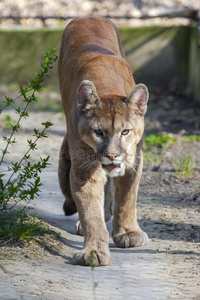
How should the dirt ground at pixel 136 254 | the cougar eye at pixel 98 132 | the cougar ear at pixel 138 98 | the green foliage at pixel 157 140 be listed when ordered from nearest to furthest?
1. the dirt ground at pixel 136 254
2. the cougar eye at pixel 98 132
3. the cougar ear at pixel 138 98
4. the green foliage at pixel 157 140

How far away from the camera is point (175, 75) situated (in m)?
12.3

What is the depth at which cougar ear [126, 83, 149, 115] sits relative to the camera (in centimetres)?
450

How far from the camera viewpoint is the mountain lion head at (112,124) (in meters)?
4.27

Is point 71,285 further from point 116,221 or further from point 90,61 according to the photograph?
point 90,61

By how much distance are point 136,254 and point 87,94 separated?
114 cm

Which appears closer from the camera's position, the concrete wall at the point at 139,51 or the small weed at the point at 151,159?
the small weed at the point at 151,159

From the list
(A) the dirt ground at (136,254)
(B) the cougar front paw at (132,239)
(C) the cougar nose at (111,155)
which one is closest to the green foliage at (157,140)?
(A) the dirt ground at (136,254)

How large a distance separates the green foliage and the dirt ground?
534mm

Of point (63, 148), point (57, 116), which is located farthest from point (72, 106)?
point (57, 116)

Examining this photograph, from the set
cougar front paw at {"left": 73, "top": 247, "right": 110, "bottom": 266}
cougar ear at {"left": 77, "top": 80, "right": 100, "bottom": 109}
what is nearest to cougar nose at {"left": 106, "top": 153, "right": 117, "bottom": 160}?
cougar ear at {"left": 77, "top": 80, "right": 100, "bottom": 109}

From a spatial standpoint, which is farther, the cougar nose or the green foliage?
the green foliage

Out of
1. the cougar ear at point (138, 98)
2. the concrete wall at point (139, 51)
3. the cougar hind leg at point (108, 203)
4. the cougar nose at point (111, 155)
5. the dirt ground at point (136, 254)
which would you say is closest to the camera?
the dirt ground at point (136, 254)

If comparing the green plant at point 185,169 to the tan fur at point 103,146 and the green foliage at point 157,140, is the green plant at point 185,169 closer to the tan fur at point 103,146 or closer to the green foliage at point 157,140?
the green foliage at point 157,140

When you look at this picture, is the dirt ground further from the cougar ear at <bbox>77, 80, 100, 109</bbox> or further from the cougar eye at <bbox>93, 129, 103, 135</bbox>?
the cougar ear at <bbox>77, 80, 100, 109</bbox>
